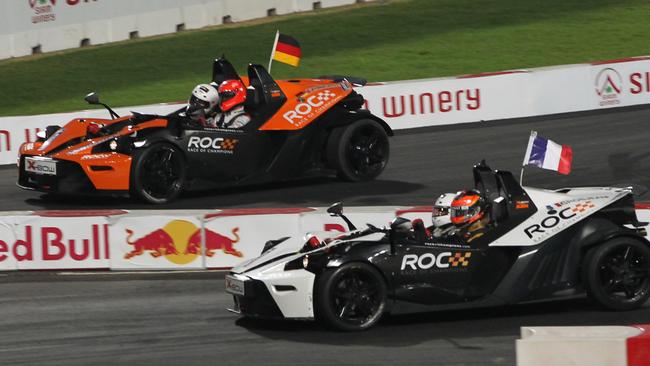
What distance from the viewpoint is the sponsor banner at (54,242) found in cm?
1409

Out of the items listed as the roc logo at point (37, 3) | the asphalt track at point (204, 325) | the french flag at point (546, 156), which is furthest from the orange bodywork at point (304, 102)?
the roc logo at point (37, 3)

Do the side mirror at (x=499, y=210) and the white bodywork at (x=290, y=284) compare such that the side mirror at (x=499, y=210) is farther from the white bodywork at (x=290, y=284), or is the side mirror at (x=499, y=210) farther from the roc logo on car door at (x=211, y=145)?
the roc logo on car door at (x=211, y=145)

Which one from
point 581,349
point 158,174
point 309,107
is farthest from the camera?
point 309,107

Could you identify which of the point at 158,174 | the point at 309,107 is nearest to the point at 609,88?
the point at 309,107

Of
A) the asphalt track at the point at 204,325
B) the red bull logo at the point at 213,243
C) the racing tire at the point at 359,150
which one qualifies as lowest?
the asphalt track at the point at 204,325

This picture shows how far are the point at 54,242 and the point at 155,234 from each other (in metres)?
1.12

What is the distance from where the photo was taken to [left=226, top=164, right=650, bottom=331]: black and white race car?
10.8 metres

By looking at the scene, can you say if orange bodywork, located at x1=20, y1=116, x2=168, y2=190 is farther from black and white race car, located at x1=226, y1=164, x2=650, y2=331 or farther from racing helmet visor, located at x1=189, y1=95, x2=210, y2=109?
black and white race car, located at x1=226, y1=164, x2=650, y2=331

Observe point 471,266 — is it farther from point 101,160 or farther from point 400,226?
point 101,160

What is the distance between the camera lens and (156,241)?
552 inches

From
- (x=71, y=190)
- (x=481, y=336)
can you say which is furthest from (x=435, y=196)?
(x=481, y=336)

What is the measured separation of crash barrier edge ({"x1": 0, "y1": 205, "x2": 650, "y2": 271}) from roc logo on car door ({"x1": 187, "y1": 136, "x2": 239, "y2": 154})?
2.44m

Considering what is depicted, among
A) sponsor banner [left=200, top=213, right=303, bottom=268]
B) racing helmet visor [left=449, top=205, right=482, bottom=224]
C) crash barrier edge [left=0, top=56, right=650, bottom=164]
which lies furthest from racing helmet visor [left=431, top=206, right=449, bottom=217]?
crash barrier edge [left=0, top=56, right=650, bottom=164]

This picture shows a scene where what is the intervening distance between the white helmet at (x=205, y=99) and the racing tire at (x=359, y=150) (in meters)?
1.65
